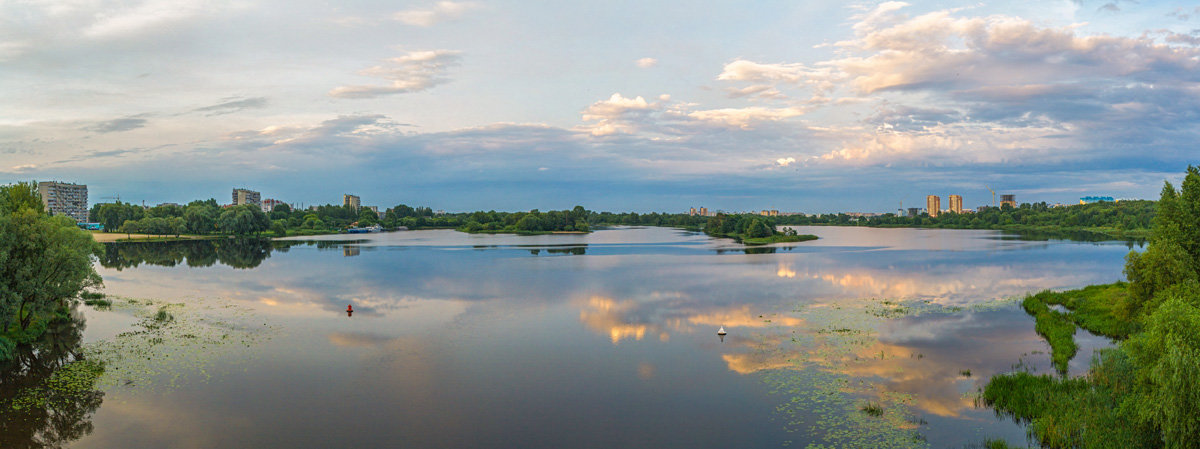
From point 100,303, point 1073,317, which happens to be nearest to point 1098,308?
point 1073,317

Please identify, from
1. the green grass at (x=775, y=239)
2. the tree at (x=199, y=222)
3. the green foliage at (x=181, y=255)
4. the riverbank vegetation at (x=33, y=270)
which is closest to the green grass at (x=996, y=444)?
the riverbank vegetation at (x=33, y=270)

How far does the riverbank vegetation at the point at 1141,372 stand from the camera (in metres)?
12.6

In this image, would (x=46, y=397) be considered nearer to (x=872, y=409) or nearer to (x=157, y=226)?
(x=872, y=409)

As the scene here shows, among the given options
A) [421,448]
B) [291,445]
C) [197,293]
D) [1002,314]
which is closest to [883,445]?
[421,448]

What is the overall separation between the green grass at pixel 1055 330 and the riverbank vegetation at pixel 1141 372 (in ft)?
0.29

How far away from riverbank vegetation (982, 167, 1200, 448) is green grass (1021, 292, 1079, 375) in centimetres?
9

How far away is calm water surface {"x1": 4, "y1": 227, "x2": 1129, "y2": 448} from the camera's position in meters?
15.6

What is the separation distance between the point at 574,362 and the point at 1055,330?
21.8m

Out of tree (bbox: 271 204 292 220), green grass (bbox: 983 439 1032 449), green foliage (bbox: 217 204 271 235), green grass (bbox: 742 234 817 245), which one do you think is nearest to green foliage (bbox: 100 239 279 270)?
green foliage (bbox: 217 204 271 235)

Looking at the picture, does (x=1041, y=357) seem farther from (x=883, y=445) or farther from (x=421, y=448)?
(x=421, y=448)

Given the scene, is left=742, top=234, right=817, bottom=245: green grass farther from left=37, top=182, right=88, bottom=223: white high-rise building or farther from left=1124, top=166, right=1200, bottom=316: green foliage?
left=37, top=182, right=88, bottom=223: white high-rise building

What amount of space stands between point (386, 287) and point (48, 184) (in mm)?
198722

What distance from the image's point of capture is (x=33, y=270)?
25.9 m

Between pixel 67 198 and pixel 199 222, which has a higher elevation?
pixel 67 198
